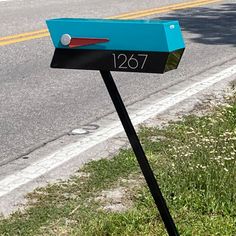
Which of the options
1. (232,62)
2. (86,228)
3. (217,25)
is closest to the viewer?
(86,228)

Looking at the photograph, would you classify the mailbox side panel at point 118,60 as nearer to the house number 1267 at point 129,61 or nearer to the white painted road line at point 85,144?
the house number 1267 at point 129,61

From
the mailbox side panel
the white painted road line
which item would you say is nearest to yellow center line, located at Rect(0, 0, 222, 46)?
the white painted road line

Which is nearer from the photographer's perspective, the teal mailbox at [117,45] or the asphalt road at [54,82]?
the teal mailbox at [117,45]

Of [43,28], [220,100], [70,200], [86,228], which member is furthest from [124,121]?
[43,28]

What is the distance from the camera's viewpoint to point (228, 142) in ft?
15.8

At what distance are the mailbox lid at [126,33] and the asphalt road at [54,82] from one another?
2.34 meters

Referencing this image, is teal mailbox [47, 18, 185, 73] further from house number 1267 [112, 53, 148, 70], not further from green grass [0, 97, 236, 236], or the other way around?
green grass [0, 97, 236, 236]

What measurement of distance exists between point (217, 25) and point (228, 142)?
817cm

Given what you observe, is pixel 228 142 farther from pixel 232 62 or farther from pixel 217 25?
pixel 217 25

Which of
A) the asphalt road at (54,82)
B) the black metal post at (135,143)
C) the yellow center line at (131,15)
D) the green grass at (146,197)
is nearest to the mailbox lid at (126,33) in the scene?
the black metal post at (135,143)

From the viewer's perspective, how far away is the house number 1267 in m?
2.86

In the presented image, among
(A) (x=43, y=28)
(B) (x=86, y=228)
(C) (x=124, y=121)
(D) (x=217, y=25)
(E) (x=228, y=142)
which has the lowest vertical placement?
(D) (x=217, y=25)

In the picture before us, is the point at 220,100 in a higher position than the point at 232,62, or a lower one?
higher

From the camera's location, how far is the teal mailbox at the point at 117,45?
2.81m
